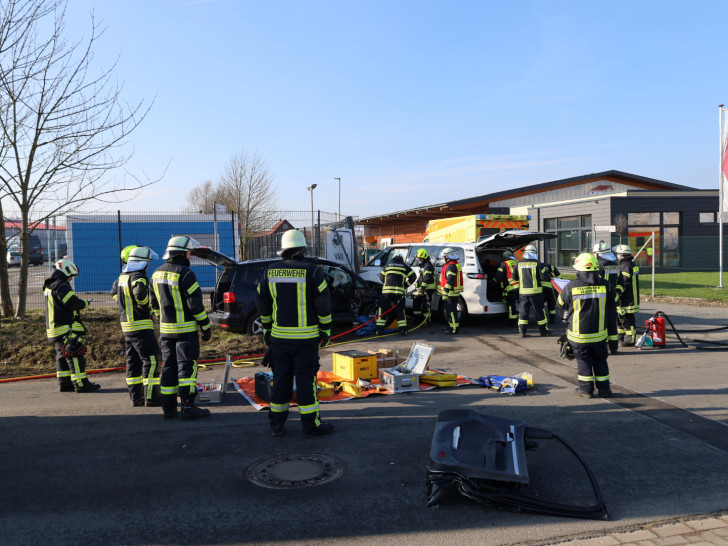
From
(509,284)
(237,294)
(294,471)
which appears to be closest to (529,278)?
(509,284)

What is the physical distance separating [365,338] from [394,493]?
22.8 feet

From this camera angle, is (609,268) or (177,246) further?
(609,268)

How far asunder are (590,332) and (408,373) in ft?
7.40

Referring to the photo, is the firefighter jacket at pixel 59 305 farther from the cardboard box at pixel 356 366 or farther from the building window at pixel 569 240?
the building window at pixel 569 240

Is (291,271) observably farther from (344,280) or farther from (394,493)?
(344,280)

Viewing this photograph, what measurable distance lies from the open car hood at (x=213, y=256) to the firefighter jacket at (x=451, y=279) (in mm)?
4122

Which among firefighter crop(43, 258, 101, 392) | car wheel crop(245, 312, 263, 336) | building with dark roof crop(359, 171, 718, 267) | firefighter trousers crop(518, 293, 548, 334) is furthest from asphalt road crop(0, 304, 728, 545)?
building with dark roof crop(359, 171, 718, 267)

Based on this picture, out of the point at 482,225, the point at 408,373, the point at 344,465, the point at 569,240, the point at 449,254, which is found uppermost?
the point at 482,225

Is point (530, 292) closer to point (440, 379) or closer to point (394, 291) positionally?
point (394, 291)

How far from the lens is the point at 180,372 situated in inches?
238

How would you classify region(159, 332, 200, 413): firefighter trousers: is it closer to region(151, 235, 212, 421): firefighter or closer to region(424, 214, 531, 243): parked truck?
region(151, 235, 212, 421): firefighter

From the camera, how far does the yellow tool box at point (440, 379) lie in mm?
7137

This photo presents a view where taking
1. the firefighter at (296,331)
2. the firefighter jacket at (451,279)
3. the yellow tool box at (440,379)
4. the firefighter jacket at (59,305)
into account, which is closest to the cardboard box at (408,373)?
the yellow tool box at (440,379)

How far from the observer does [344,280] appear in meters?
11.4
